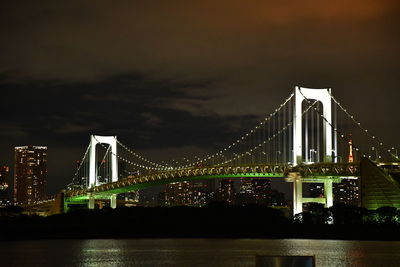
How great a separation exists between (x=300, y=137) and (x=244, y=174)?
19.4 feet

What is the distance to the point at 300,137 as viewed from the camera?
67.5 metres

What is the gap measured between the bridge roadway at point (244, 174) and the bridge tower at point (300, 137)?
655mm

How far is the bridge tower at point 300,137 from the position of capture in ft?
219

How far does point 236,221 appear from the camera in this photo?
65.8 m

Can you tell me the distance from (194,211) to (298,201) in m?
8.27

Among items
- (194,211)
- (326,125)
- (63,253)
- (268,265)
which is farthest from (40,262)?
(326,125)

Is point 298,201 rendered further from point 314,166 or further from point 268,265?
point 268,265

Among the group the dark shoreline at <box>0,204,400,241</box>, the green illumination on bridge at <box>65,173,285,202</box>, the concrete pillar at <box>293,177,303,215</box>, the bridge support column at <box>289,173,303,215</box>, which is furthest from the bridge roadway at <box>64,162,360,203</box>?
the dark shoreline at <box>0,204,400,241</box>

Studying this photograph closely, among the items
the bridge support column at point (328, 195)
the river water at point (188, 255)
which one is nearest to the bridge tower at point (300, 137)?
the bridge support column at point (328, 195)

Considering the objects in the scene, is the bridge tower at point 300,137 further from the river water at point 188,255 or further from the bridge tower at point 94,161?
the bridge tower at point 94,161

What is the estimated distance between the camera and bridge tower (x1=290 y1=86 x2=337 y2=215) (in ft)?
219

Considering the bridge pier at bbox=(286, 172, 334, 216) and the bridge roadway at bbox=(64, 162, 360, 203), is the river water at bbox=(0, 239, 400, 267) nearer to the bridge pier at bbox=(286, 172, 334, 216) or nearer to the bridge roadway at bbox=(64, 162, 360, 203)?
the bridge roadway at bbox=(64, 162, 360, 203)

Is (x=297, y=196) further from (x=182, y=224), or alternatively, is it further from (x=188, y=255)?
(x=188, y=255)

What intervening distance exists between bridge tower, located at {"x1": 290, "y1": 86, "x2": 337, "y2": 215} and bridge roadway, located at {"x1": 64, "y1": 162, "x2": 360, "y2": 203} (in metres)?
0.66
